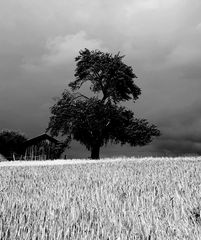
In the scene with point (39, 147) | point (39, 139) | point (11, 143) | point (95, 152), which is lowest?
point (95, 152)

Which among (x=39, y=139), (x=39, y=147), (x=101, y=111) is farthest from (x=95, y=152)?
(x=39, y=139)

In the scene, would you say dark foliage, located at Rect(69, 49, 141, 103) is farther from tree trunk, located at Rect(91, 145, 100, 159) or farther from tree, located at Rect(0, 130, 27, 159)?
tree, located at Rect(0, 130, 27, 159)

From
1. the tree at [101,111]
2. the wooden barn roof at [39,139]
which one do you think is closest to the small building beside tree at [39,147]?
the wooden barn roof at [39,139]

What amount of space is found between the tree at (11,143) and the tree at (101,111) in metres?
16.1

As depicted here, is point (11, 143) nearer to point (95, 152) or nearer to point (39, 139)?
point (39, 139)

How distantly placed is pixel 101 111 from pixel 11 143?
68.7 feet

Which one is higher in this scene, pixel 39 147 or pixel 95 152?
pixel 39 147

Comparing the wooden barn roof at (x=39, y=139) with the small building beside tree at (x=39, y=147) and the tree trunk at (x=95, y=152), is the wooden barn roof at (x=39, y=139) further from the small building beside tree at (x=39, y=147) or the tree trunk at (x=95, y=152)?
the tree trunk at (x=95, y=152)

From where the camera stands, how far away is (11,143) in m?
55.1

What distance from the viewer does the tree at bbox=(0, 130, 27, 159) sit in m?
54.8

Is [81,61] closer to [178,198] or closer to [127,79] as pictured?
[127,79]

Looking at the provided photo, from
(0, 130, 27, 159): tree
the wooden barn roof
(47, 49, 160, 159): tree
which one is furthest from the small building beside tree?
(47, 49, 160, 159): tree

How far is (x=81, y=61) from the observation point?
4284 cm

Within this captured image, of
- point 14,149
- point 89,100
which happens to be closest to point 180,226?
point 89,100
